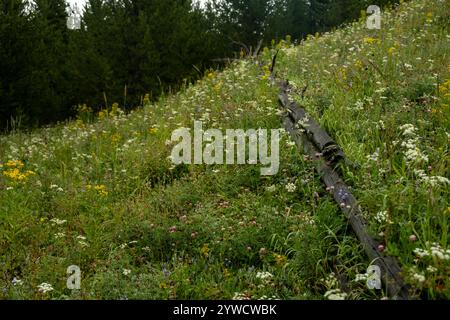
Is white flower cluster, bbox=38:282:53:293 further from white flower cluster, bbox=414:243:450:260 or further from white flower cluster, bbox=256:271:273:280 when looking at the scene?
white flower cluster, bbox=414:243:450:260

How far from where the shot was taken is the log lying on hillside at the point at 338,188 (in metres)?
3.51

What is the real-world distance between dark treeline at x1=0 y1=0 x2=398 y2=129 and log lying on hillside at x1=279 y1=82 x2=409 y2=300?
22.8ft

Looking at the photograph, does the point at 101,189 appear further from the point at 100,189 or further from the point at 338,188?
the point at 338,188

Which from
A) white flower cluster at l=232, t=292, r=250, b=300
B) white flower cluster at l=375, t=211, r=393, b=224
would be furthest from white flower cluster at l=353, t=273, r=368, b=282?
white flower cluster at l=232, t=292, r=250, b=300

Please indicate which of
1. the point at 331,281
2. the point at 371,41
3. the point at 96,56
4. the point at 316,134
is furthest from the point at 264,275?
the point at 96,56

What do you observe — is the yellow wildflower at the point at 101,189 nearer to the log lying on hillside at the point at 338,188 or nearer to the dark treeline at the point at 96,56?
the log lying on hillside at the point at 338,188

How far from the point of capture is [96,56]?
601 inches

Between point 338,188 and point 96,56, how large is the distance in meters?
12.3

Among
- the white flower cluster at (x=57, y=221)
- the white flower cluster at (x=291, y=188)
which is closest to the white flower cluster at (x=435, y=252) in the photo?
the white flower cluster at (x=291, y=188)

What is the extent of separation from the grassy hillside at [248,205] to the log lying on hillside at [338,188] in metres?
0.10

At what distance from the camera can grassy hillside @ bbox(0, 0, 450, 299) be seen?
161 inches

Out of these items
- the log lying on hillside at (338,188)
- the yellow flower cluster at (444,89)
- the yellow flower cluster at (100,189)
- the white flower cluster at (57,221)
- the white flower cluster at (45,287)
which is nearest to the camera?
the log lying on hillside at (338,188)

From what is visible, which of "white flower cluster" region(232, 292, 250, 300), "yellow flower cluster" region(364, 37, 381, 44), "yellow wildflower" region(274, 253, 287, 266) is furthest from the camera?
"yellow flower cluster" region(364, 37, 381, 44)
